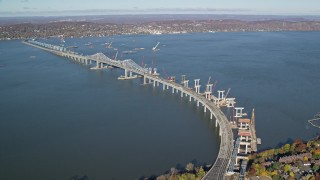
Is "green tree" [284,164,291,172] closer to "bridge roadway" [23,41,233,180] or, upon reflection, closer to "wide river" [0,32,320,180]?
"bridge roadway" [23,41,233,180]

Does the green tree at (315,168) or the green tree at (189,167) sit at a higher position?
the green tree at (315,168)

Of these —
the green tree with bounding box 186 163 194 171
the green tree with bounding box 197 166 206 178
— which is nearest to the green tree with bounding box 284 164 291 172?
the green tree with bounding box 197 166 206 178

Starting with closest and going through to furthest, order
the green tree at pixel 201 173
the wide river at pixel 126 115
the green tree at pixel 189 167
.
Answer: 1. the green tree at pixel 201 173
2. the green tree at pixel 189 167
3. the wide river at pixel 126 115

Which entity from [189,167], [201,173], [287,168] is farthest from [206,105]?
[201,173]

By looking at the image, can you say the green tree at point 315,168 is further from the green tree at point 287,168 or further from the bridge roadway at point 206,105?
the bridge roadway at point 206,105

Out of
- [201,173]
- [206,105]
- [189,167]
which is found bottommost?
[189,167]

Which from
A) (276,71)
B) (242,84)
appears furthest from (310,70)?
(242,84)

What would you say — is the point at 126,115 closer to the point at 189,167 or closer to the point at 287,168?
the point at 189,167

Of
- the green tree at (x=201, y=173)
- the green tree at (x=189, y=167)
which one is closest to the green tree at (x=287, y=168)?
the green tree at (x=201, y=173)
